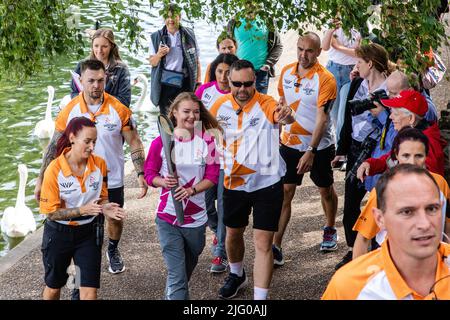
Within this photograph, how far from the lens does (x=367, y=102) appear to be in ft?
23.5

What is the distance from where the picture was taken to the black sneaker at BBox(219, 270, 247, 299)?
7.43 meters

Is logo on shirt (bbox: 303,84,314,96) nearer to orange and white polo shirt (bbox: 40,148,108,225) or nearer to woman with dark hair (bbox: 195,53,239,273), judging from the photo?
woman with dark hair (bbox: 195,53,239,273)

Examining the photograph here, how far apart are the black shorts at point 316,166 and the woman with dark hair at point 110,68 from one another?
166 cm

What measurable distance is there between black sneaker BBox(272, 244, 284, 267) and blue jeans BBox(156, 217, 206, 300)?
1.55 m

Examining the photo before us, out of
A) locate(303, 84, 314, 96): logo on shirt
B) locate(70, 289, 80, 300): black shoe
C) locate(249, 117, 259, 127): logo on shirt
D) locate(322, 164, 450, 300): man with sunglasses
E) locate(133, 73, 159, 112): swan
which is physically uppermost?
locate(322, 164, 450, 300): man with sunglasses

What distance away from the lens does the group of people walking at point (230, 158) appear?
20.9 feet

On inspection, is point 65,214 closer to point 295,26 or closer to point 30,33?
point 30,33

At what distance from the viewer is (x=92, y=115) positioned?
24.6 feet

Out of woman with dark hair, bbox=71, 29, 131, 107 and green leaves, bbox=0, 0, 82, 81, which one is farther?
woman with dark hair, bbox=71, 29, 131, 107

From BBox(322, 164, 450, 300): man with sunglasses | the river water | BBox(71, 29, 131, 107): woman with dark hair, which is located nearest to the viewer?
BBox(322, 164, 450, 300): man with sunglasses

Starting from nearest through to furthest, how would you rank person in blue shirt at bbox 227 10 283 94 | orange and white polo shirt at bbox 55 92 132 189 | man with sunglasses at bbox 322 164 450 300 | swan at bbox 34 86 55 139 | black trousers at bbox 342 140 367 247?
man with sunglasses at bbox 322 164 450 300
black trousers at bbox 342 140 367 247
orange and white polo shirt at bbox 55 92 132 189
person in blue shirt at bbox 227 10 283 94
swan at bbox 34 86 55 139

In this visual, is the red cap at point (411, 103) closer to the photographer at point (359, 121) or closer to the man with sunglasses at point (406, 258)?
the photographer at point (359, 121)

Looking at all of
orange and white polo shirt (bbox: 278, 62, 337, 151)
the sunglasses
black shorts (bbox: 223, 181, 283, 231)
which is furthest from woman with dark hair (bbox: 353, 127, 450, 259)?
orange and white polo shirt (bbox: 278, 62, 337, 151)

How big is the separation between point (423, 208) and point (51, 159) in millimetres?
4122
